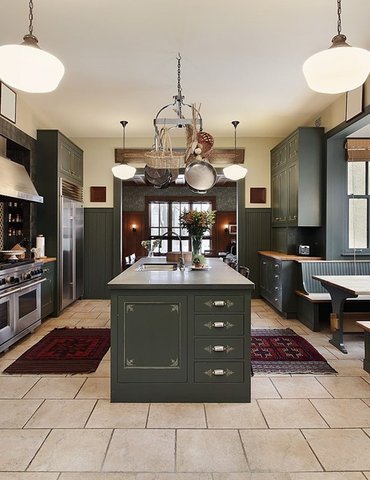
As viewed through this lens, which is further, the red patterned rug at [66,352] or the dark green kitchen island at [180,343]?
the red patterned rug at [66,352]

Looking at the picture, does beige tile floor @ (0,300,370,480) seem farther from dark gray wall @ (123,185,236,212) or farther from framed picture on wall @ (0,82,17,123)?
dark gray wall @ (123,185,236,212)

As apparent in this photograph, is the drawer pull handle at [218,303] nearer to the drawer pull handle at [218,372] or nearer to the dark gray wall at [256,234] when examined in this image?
the drawer pull handle at [218,372]

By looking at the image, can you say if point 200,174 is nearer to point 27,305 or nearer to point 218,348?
point 218,348

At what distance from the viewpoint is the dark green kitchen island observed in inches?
103

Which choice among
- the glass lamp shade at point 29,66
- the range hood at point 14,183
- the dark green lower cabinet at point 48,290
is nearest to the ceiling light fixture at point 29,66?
the glass lamp shade at point 29,66

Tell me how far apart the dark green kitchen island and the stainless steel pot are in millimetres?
1237

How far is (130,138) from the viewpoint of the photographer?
259 inches

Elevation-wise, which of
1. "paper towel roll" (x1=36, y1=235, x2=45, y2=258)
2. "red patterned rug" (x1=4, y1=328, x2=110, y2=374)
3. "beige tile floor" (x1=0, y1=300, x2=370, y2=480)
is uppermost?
"paper towel roll" (x1=36, y1=235, x2=45, y2=258)

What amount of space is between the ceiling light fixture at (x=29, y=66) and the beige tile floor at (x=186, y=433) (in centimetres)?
213

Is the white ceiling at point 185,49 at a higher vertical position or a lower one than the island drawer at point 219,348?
higher

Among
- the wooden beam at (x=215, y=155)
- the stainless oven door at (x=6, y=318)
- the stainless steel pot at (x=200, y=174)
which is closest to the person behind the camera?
the stainless steel pot at (x=200, y=174)

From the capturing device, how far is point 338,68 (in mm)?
2016

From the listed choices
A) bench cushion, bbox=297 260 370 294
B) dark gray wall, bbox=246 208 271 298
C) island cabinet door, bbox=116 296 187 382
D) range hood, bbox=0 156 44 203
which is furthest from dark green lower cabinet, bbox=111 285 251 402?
dark gray wall, bbox=246 208 271 298

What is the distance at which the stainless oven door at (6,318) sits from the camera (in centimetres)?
359
